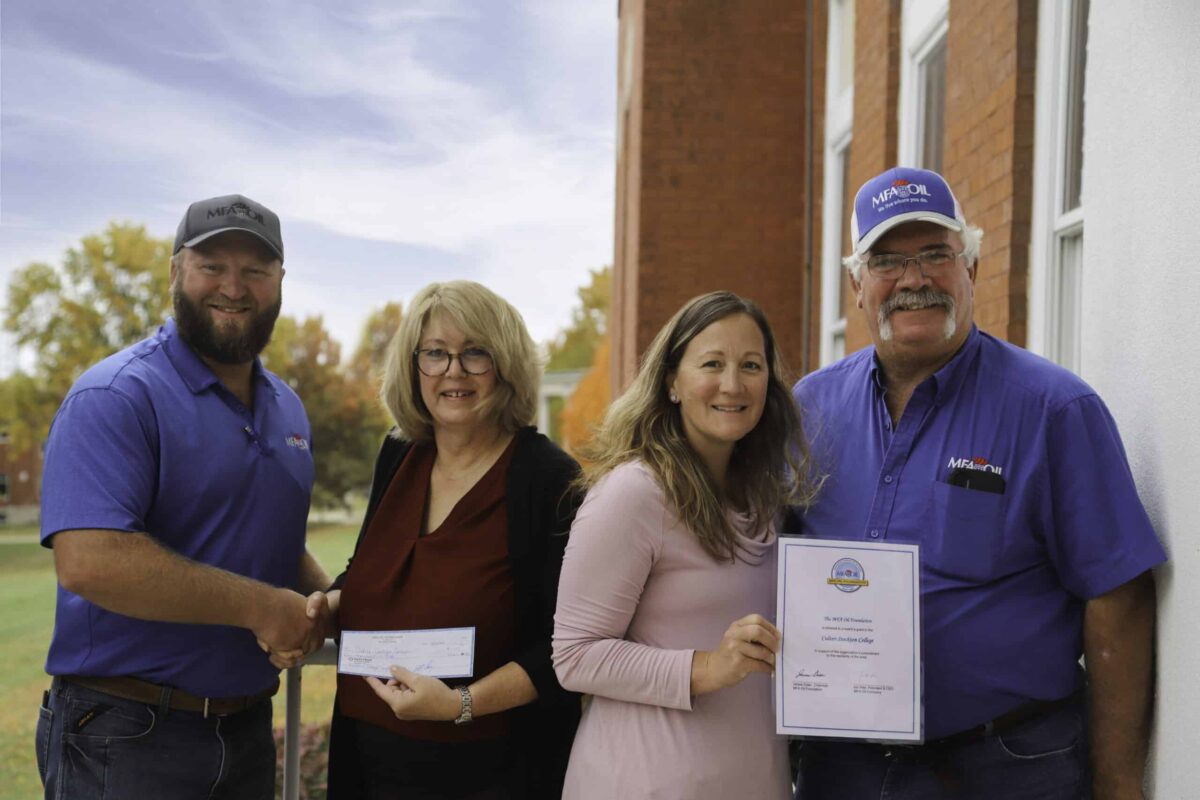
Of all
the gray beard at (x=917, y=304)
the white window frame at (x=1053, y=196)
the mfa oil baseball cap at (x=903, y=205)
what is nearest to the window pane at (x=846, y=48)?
the white window frame at (x=1053, y=196)

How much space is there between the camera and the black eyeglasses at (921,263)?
2418 millimetres

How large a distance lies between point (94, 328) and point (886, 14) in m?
23.4

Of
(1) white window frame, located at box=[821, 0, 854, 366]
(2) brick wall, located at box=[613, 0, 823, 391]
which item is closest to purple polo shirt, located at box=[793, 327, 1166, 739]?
(1) white window frame, located at box=[821, 0, 854, 366]

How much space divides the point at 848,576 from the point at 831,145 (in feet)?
24.5

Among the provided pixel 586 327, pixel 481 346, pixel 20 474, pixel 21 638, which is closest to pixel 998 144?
pixel 481 346

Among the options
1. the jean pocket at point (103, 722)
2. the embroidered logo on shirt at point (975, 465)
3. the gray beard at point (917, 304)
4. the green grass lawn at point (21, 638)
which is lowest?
the green grass lawn at point (21, 638)

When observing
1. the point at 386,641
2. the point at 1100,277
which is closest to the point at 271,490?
the point at 386,641

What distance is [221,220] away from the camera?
2.88 m

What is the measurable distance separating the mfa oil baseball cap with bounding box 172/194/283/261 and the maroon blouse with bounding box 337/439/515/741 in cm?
93

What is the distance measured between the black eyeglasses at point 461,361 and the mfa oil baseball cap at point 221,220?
27.3 inches

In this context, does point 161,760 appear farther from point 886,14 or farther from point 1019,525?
point 886,14

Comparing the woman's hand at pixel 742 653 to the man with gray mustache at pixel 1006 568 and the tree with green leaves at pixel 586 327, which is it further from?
the tree with green leaves at pixel 586 327

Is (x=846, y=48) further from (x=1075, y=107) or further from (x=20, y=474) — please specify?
(x=20, y=474)

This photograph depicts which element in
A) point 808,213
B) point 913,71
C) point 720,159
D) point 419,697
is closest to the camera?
point 419,697
